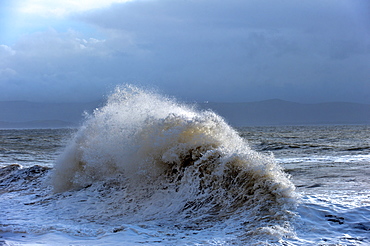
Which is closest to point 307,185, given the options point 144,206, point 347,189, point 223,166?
point 347,189

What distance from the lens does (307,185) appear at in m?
8.13

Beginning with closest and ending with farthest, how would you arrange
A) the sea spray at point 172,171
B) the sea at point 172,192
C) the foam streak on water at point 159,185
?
the sea at point 172,192 → the foam streak on water at point 159,185 → the sea spray at point 172,171

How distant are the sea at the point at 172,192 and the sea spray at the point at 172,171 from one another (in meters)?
0.02

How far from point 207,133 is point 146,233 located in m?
3.61

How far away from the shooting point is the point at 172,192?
7.52 metres

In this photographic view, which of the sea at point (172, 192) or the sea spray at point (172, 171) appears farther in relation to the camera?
the sea spray at point (172, 171)

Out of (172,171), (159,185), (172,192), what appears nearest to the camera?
(172,192)

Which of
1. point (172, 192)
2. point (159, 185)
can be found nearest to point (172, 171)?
point (159, 185)

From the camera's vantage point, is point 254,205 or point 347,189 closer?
point 254,205

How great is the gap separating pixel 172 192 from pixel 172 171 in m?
0.76

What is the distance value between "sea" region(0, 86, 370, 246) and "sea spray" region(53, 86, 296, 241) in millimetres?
23

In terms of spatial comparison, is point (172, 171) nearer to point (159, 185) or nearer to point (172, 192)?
point (159, 185)

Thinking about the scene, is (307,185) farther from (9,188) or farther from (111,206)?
(9,188)

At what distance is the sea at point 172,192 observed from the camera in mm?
5168
